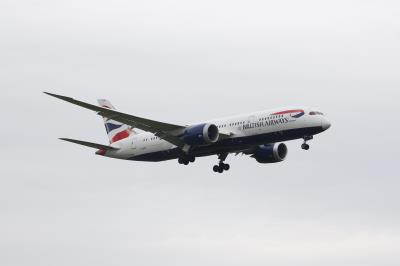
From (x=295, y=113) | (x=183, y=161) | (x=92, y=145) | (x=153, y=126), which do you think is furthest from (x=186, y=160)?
(x=295, y=113)

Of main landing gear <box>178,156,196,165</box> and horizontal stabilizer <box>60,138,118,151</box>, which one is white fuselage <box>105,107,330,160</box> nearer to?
main landing gear <box>178,156,196,165</box>

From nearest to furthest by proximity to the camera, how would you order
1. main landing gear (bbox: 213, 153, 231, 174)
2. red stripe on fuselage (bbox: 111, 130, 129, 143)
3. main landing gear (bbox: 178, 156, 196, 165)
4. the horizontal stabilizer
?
the horizontal stabilizer
main landing gear (bbox: 178, 156, 196, 165)
main landing gear (bbox: 213, 153, 231, 174)
red stripe on fuselage (bbox: 111, 130, 129, 143)

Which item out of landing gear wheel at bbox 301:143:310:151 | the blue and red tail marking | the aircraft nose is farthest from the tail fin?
the aircraft nose

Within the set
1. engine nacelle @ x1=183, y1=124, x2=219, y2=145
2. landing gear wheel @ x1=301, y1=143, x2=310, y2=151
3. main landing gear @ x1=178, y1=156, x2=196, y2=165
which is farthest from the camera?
main landing gear @ x1=178, y1=156, x2=196, y2=165

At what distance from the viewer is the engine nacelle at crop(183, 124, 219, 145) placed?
74250 millimetres

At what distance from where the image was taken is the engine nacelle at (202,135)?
7425cm

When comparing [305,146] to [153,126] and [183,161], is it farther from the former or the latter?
[153,126]

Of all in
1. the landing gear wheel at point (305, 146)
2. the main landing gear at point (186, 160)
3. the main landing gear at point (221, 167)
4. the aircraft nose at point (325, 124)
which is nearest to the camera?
the landing gear wheel at point (305, 146)

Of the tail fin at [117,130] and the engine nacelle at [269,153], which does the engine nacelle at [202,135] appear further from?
the tail fin at [117,130]

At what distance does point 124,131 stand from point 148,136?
4556mm

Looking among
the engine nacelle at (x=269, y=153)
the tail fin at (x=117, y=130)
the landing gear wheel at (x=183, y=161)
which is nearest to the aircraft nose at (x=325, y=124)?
the engine nacelle at (x=269, y=153)

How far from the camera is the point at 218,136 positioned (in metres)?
75.0

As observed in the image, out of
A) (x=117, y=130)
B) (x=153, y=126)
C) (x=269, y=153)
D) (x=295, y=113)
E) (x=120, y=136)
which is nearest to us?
(x=295, y=113)

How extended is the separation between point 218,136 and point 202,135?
143cm
